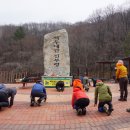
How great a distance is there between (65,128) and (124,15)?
2575 inches

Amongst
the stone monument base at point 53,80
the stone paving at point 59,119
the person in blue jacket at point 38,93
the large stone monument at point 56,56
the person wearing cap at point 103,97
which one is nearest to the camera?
the stone paving at point 59,119

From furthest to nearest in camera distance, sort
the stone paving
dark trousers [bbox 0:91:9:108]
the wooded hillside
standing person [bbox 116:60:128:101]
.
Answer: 1. the wooded hillside
2. standing person [bbox 116:60:128:101]
3. dark trousers [bbox 0:91:9:108]
4. the stone paving

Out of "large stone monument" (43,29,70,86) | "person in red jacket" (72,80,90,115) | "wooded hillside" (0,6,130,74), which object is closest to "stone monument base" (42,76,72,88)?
"large stone monument" (43,29,70,86)

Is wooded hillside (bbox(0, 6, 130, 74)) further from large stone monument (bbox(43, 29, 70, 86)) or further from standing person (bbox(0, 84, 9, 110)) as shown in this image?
standing person (bbox(0, 84, 9, 110))

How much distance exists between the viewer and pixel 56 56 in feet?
69.8

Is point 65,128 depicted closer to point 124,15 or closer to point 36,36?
point 124,15

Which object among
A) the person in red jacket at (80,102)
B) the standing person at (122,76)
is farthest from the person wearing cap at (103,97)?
the standing person at (122,76)

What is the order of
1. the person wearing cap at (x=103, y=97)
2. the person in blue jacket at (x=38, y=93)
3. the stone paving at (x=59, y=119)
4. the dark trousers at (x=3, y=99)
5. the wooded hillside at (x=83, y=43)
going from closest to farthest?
1. the stone paving at (x=59, y=119)
2. the person wearing cap at (x=103, y=97)
3. the dark trousers at (x=3, y=99)
4. the person in blue jacket at (x=38, y=93)
5. the wooded hillside at (x=83, y=43)

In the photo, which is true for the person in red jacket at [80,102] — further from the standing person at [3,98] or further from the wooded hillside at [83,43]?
the wooded hillside at [83,43]

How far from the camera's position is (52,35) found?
2153cm

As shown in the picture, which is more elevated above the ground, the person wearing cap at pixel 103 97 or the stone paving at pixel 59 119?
the person wearing cap at pixel 103 97

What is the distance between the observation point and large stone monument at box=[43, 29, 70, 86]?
2117cm

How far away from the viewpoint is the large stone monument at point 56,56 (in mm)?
21172

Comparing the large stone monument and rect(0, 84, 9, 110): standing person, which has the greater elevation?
the large stone monument
